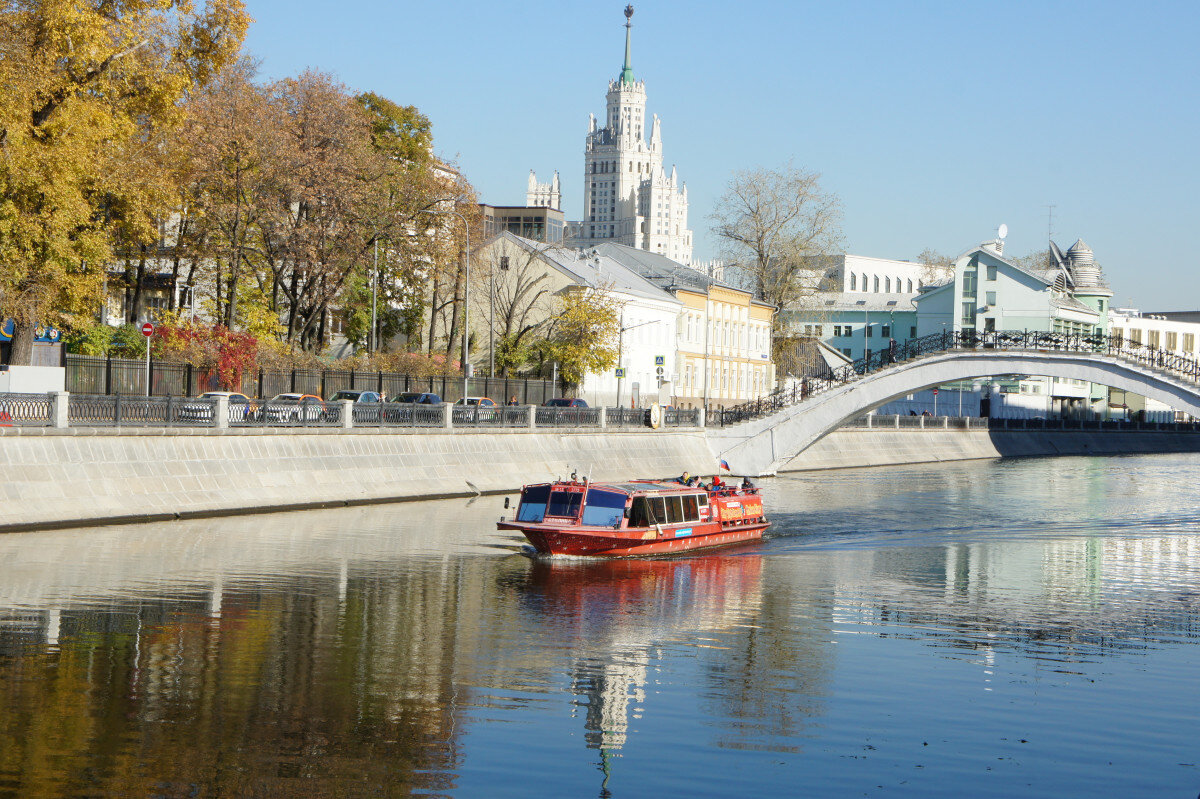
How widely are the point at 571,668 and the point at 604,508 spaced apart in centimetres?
1459

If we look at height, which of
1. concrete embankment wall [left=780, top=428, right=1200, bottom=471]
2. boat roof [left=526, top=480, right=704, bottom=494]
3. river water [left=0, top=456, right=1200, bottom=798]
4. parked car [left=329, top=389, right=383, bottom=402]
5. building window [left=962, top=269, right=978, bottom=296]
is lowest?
river water [left=0, top=456, right=1200, bottom=798]

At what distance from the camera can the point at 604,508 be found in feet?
117

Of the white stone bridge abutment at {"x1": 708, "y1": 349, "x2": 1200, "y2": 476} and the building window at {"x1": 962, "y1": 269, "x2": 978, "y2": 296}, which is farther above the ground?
the building window at {"x1": 962, "y1": 269, "x2": 978, "y2": 296}

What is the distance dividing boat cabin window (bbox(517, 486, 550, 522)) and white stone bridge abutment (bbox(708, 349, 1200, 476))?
32530 millimetres

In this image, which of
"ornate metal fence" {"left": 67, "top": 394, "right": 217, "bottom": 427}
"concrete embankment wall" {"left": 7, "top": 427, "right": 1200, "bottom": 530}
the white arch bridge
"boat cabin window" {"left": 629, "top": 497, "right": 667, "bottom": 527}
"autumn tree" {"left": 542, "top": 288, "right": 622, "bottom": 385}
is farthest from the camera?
"autumn tree" {"left": 542, "top": 288, "right": 622, "bottom": 385}

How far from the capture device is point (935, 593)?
3048 cm

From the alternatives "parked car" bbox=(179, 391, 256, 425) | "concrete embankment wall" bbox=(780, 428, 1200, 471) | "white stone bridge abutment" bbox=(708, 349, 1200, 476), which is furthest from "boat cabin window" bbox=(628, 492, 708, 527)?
"concrete embankment wall" bbox=(780, 428, 1200, 471)

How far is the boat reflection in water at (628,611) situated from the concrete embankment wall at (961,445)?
39.2 m

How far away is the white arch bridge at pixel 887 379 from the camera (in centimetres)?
6625

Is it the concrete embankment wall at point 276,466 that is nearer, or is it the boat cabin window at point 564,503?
the concrete embankment wall at point 276,466

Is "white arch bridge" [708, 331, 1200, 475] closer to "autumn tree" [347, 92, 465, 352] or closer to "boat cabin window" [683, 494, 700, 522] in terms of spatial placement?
"autumn tree" [347, 92, 465, 352]

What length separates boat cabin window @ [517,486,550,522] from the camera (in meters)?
35.5

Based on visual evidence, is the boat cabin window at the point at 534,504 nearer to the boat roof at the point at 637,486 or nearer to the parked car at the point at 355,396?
the boat roof at the point at 637,486

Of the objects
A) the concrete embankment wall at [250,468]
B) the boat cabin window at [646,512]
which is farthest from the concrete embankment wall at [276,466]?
the boat cabin window at [646,512]
